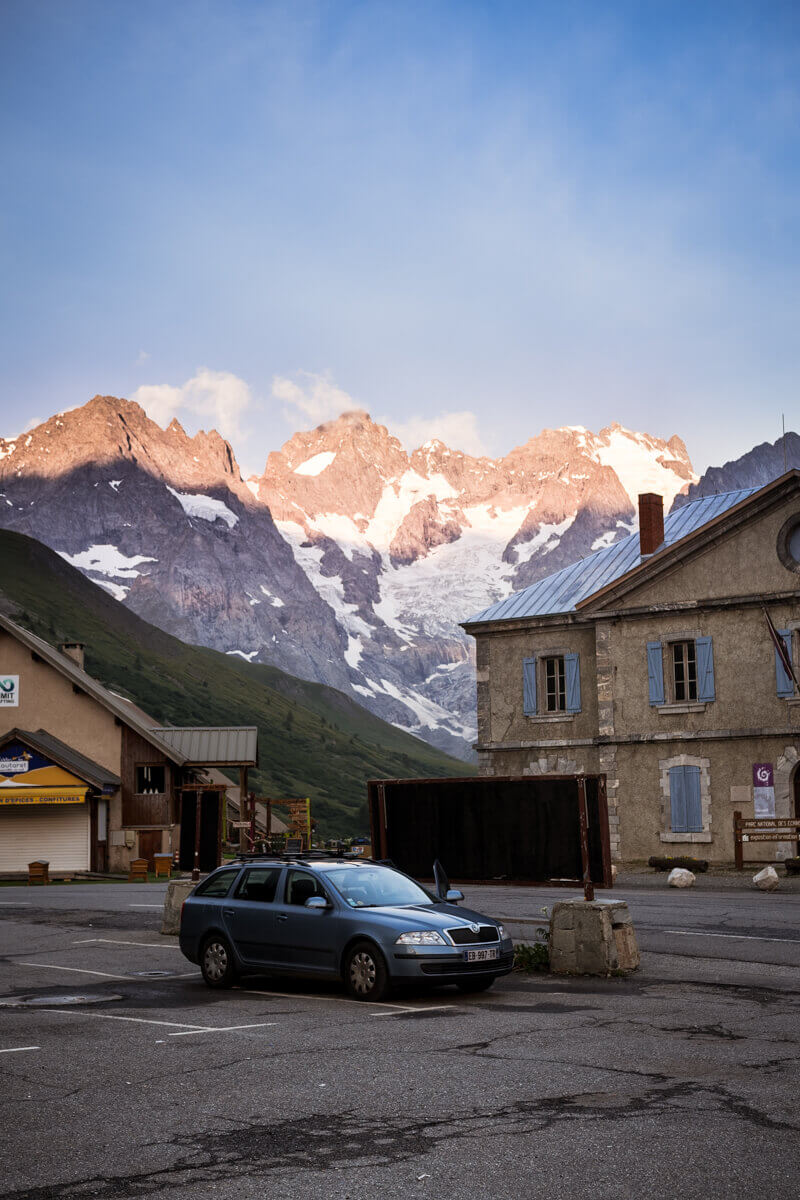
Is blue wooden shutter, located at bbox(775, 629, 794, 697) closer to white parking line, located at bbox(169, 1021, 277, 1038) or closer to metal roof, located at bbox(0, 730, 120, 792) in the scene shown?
metal roof, located at bbox(0, 730, 120, 792)

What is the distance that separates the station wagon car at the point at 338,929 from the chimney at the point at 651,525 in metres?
27.7

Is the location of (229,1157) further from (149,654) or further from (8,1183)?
(149,654)

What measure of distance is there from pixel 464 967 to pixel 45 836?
114 feet

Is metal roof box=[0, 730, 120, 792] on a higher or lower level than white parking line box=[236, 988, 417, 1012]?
→ higher

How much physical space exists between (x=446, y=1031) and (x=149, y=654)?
172 meters

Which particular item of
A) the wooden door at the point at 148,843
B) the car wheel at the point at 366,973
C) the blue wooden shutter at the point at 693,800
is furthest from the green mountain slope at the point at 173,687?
the car wheel at the point at 366,973

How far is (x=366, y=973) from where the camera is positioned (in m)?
13.7

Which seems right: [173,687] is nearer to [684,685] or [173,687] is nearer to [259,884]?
→ [684,685]

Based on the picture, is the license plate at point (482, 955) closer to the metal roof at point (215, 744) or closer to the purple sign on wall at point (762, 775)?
the purple sign on wall at point (762, 775)

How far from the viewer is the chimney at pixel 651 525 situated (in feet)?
136

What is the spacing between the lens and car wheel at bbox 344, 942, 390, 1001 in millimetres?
13438

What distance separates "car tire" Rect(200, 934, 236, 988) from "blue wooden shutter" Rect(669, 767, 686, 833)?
24044 mm

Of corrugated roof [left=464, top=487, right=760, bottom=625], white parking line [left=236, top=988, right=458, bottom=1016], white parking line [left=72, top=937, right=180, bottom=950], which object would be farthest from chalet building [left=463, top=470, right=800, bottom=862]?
white parking line [left=236, top=988, right=458, bottom=1016]

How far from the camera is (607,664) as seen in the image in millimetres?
39438
